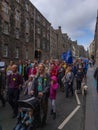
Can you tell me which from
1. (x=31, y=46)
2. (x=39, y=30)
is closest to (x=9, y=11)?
(x=31, y=46)

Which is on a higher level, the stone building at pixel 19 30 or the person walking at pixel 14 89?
the stone building at pixel 19 30

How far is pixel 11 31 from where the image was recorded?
3250 cm

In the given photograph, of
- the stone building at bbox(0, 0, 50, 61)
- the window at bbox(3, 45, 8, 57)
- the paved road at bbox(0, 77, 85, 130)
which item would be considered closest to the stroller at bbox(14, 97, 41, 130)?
the paved road at bbox(0, 77, 85, 130)

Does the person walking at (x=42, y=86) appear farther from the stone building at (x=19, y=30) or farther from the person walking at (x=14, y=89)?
the stone building at (x=19, y=30)

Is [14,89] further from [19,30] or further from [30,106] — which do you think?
[19,30]

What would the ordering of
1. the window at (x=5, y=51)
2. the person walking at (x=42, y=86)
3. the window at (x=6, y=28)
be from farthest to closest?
the window at (x=6, y=28), the window at (x=5, y=51), the person walking at (x=42, y=86)

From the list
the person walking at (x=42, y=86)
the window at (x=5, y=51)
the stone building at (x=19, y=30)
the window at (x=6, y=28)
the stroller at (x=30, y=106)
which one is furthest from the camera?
the window at (x=6, y=28)

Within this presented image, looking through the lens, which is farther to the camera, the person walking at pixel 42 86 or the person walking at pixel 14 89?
the person walking at pixel 14 89

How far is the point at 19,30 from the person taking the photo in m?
35.9

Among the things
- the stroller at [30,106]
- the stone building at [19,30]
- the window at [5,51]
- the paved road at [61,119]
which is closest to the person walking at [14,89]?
the paved road at [61,119]

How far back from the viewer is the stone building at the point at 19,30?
3030 centimetres

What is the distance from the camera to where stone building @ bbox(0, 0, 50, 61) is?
99.4ft

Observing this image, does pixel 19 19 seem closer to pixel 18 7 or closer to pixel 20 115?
pixel 18 7

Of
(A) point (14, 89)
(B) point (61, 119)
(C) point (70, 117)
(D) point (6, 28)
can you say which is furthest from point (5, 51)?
(B) point (61, 119)
